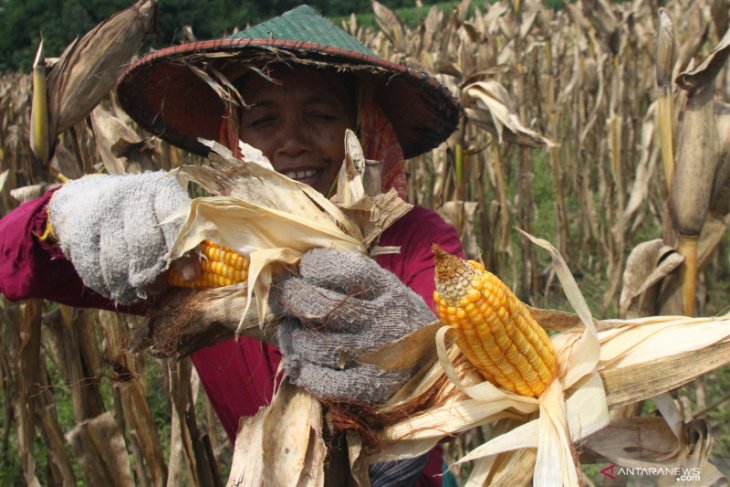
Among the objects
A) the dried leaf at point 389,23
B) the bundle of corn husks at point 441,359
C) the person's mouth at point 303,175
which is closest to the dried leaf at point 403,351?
the bundle of corn husks at point 441,359

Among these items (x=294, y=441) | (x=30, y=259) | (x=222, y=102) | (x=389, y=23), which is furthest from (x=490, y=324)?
(x=389, y=23)

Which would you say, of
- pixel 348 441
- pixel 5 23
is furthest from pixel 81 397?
pixel 5 23

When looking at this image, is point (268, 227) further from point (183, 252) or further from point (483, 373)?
point (483, 373)

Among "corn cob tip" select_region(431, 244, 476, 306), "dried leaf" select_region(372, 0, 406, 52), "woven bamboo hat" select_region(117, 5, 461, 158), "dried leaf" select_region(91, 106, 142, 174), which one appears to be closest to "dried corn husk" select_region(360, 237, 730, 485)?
"corn cob tip" select_region(431, 244, 476, 306)

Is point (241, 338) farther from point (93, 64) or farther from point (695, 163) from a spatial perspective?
point (695, 163)

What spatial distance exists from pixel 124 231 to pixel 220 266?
0.56 ft

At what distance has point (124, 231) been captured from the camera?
3.33 ft

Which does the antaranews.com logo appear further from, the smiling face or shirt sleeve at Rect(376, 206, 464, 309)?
the smiling face

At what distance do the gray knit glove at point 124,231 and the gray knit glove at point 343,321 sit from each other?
243mm

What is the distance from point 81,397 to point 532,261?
2.83 meters

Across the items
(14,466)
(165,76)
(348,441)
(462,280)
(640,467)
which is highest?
(165,76)

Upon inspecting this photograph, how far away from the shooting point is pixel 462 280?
766 millimetres

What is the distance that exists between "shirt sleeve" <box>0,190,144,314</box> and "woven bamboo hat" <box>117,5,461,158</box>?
0.42 meters

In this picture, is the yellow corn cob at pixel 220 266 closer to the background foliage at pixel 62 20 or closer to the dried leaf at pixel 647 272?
the dried leaf at pixel 647 272
